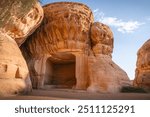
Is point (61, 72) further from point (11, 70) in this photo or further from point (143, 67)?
point (143, 67)

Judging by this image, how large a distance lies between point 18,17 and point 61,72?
6.15m

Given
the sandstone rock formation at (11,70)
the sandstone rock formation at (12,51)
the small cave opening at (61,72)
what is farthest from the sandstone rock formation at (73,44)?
the sandstone rock formation at (11,70)

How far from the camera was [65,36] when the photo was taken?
10.9m

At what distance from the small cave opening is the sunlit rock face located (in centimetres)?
370

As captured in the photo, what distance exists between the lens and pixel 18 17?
25.2 feet

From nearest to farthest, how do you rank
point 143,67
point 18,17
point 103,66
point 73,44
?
point 18,17 < point 103,66 < point 73,44 < point 143,67

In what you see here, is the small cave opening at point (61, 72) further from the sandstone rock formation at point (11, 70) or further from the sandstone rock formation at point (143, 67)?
the sandstone rock formation at point (143, 67)

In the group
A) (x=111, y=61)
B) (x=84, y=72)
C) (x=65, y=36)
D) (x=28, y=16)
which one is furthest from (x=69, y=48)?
(x=28, y=16)

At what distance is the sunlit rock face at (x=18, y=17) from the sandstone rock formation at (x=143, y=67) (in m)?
9.71

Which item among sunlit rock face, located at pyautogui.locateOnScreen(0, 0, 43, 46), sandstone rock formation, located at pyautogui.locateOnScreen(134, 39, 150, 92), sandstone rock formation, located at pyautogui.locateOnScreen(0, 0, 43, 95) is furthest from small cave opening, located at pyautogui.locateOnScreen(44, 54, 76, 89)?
sandstone rock formation, located at pyautogui.locateOnScreen(134, 39, 150, 92)

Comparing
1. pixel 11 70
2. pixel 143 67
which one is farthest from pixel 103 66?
pixel 143 67

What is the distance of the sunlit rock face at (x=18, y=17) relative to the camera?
6.35 m

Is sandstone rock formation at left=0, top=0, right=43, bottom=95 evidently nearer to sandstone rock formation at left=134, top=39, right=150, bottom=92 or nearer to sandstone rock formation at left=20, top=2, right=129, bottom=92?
sandstone rock formation at left=20, top=2, right=129, bottom=92

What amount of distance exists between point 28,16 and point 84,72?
4163mm
